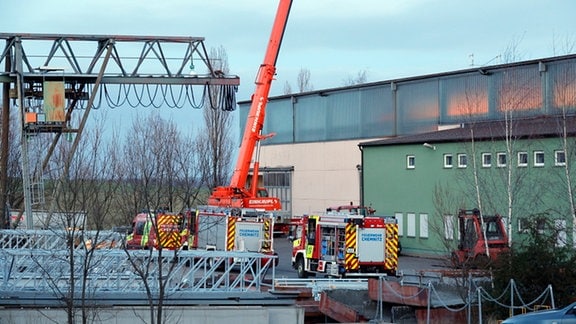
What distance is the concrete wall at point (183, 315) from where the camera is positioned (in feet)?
72.2

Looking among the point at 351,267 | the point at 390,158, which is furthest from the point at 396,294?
the point at 390,158

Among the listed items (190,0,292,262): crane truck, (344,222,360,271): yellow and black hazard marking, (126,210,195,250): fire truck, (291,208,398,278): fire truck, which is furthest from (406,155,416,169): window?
(344,222,360,271): yellow and black hazard marking

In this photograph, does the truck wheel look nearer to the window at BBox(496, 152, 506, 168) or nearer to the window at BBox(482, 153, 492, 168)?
the window at BBox(496, 152, 506, 168)

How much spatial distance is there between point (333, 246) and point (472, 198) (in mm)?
10736

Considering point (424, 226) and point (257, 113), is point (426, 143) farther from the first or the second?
point (257, 113)

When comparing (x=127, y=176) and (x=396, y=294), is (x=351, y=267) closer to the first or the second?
(x=396, y=294)

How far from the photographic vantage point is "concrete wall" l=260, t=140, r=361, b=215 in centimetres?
6056

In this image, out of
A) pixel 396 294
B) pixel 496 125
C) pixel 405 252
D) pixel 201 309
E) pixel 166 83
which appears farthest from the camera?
pixel 405 252

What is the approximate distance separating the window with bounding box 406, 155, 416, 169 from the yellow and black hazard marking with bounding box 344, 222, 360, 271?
17817 millimetres

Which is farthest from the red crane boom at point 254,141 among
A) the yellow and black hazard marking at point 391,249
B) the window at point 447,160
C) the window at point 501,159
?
the window at point 447,160

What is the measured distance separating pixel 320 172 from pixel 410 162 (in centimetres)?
1278

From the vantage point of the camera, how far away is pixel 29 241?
29.2 meters

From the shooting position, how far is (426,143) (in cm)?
4997

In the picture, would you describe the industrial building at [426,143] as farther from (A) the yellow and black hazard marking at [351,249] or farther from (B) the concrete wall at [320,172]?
(A) the yellow and black hazard marking at [351,249]
